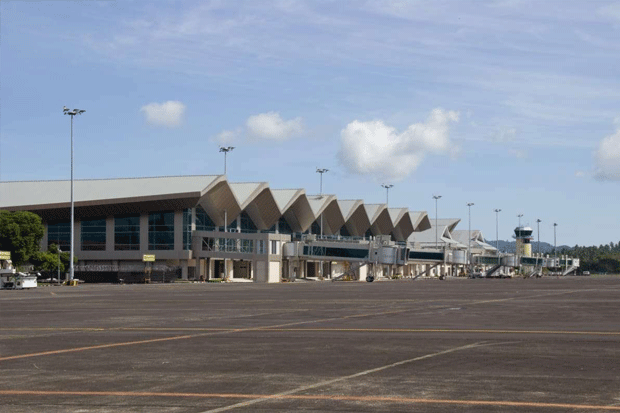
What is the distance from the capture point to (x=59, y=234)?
125000mm

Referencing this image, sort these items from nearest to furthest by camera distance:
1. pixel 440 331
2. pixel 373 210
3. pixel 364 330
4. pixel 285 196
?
pixel 440 331, pixel 364 330, pixel 285 196, pixel 373 210

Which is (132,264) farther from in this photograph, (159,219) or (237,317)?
(237,317)

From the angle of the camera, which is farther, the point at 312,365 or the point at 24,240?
the point at 24,240

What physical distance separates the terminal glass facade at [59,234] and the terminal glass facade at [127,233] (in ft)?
25.1

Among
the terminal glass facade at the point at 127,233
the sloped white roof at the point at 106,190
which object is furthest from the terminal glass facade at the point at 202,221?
the terminal glass facade at the point at 127,233

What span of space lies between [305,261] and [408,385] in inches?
5366

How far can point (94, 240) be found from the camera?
124 metres

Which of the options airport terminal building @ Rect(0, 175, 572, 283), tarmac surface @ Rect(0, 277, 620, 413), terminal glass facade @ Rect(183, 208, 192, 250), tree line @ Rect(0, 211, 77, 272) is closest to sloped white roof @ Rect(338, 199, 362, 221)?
airport terminal building @ Rect(0, 175, 572, 283)

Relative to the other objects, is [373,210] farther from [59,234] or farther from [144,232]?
[59,234]

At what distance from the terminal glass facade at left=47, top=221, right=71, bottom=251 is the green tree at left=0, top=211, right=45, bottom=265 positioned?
1655 cm

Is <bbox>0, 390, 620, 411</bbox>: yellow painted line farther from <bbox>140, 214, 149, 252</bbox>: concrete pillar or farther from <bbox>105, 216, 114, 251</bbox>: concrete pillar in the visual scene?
<bbox>105, 216, 114, 251</bbox>: concrete pillar

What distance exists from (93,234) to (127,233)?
521 cm

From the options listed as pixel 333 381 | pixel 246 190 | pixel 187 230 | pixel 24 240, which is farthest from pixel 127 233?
pixel 333 381

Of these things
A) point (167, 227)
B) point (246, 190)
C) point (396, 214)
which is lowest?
point (167, 227)
